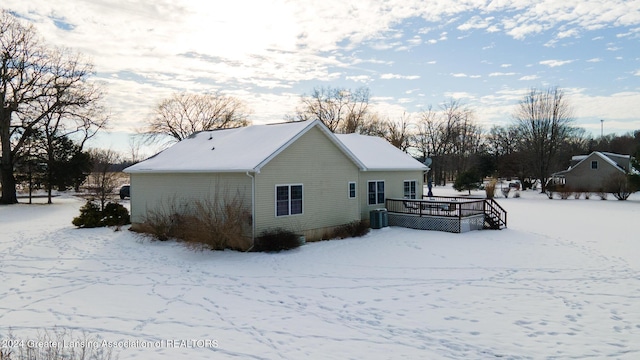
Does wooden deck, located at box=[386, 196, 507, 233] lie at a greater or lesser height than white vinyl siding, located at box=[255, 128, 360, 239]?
lesser

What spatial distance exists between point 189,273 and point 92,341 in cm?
516

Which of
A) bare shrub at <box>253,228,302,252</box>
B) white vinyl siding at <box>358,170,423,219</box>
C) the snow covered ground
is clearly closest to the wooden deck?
white vinyl siding at <box>358,170,423,219</box>

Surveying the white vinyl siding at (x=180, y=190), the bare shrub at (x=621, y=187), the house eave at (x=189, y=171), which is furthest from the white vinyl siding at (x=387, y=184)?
the bare shrub at (x=621, y=187)

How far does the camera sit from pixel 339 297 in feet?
33.7

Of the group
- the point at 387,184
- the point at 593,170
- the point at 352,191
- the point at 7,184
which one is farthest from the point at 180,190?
the point at 593,170

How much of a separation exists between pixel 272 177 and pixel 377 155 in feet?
32.4

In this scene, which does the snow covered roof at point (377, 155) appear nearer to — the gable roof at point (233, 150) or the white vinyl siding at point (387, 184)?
the white vinyl siding at point (387, 184)

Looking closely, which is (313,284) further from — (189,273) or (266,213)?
(266,213)

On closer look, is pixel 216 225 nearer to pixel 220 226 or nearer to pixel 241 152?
pixel 220 226

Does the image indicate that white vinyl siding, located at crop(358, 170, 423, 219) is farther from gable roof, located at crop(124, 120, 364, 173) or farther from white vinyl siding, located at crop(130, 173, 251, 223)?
white vinyl siding, located at crop(130, 173, 251, 223)

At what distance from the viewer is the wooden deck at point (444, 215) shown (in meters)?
20.2

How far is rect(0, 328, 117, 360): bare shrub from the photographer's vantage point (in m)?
6.35

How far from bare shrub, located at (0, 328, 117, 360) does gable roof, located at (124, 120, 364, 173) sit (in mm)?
8373

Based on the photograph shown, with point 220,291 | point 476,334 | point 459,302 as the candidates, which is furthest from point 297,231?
point 476,334
